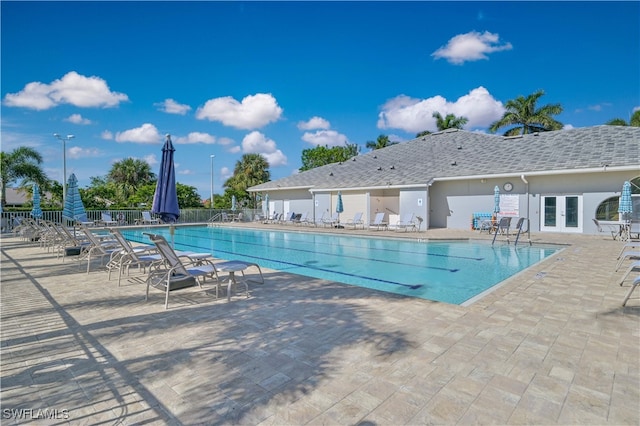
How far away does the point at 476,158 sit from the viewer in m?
20.8

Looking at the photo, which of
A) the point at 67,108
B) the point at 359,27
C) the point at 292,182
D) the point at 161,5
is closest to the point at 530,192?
the point at 359,27

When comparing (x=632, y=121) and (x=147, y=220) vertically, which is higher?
(x=632, y=121)

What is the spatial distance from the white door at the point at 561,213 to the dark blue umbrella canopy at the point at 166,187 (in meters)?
17.3

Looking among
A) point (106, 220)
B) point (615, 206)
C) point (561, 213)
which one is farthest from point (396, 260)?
point (106, 220)

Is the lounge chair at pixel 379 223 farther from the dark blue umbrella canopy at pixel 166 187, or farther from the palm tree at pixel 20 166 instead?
the palm tree at pixel 20 166

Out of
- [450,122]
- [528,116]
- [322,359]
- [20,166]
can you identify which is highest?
[450,122]

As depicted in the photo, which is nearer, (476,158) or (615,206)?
(615,206)

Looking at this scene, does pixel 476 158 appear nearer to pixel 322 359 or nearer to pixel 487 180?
pixel 487 180

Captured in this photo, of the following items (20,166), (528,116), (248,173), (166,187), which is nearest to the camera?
(166,187)

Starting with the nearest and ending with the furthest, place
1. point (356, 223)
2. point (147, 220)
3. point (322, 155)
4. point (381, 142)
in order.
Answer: point (356, 223) < point (147, 220) < point (381, 142) < point (322, 155)

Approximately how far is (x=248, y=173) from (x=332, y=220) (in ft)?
70.7

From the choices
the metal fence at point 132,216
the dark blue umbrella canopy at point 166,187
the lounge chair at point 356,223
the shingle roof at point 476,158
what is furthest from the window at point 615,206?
the metal fence at point 132,216

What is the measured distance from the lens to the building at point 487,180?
618 inches

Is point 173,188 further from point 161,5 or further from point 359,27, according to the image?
point 359,27
